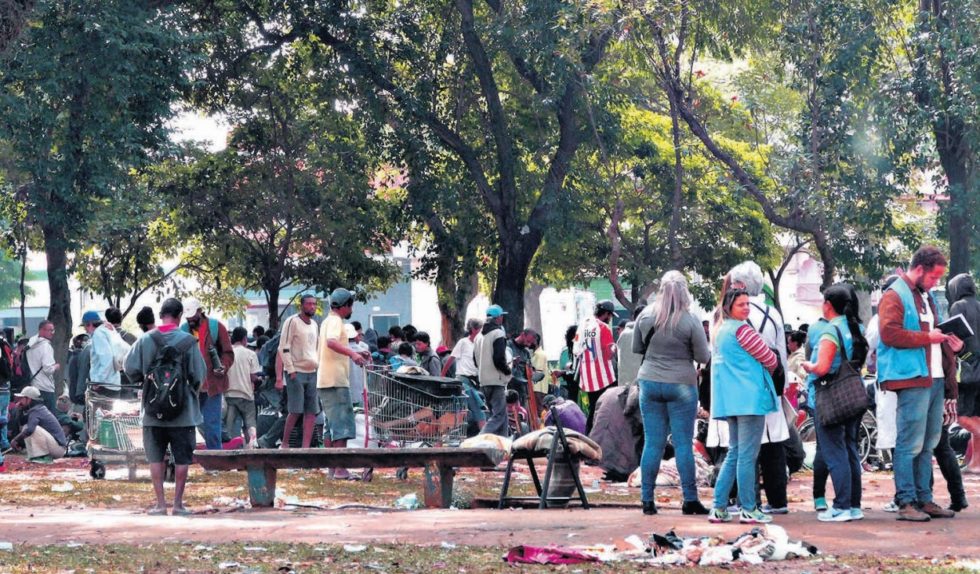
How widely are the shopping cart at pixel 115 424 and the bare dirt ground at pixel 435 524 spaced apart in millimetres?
807

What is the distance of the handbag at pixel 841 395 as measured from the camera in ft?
34.2

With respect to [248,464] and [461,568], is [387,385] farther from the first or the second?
[461,568]

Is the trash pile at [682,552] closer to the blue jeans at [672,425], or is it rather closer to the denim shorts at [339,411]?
the blue jeans at [672,425]

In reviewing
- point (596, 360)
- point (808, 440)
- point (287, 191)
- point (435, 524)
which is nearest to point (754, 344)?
point (435, 524)

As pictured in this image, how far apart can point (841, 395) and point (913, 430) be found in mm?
541

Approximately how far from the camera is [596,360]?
1766cm

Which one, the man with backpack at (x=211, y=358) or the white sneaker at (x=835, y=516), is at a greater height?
the man with backpack at (x=211, y=358)

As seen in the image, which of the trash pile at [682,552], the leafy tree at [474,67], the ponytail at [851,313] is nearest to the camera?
the trash pile at [682,552]

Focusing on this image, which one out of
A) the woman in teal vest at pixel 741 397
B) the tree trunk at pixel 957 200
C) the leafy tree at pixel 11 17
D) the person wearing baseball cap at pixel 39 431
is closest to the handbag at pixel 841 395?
the woman in teal vest at pixel 741 397

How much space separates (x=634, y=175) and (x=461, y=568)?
25465mm

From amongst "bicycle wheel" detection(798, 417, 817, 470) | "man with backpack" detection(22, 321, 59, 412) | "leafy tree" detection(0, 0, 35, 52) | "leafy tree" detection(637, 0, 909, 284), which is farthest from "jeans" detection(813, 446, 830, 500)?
"leafy tree" detection(637, 0, 909, 284)

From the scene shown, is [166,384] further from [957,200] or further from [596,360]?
[957,200]

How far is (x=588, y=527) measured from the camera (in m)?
10.3

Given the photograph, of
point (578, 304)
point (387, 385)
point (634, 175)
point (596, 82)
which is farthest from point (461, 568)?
point (578, 304)
